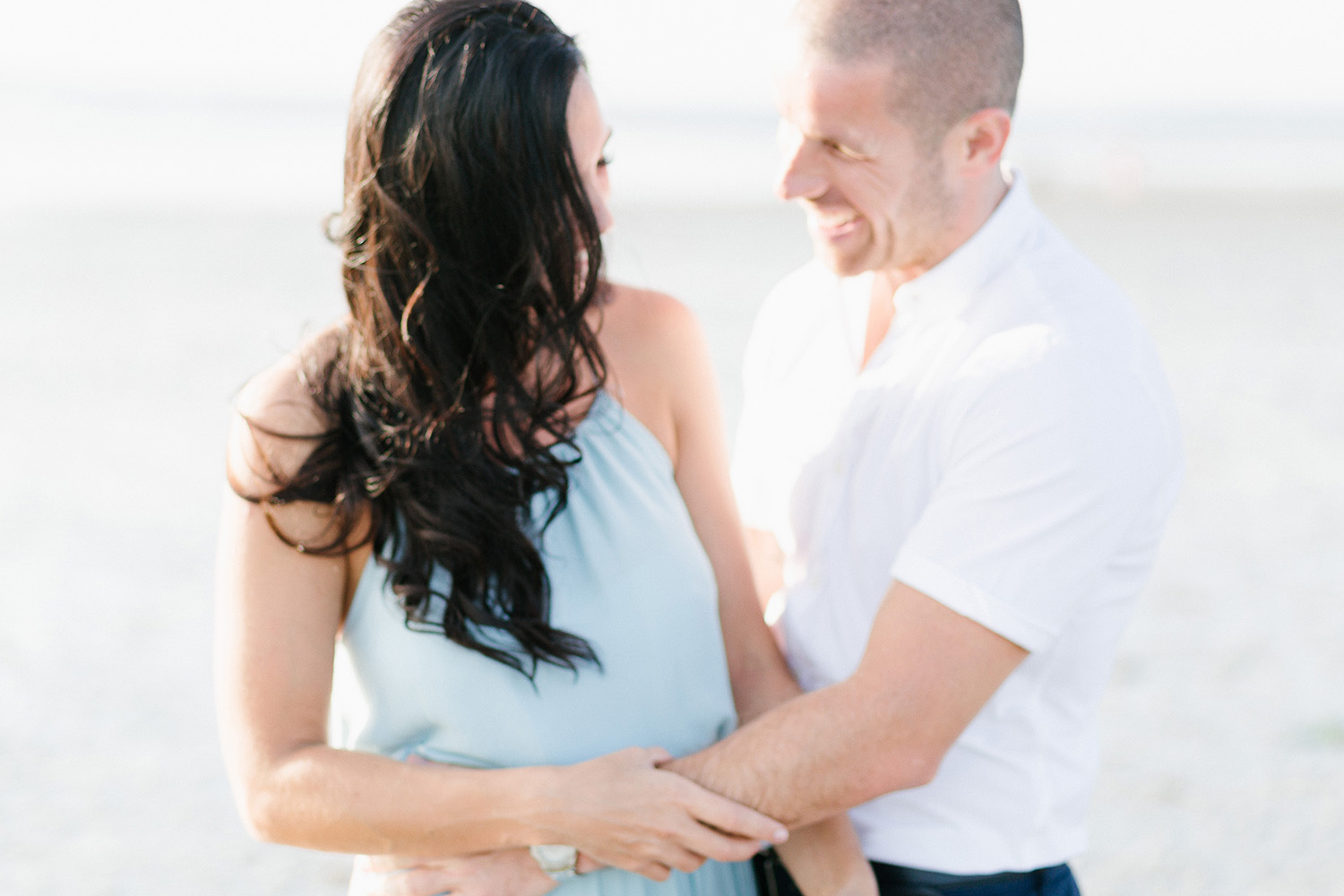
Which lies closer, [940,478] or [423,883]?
[423,883]

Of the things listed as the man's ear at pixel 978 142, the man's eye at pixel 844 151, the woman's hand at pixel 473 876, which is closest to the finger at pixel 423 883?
the woman's hand at pixel 473 876

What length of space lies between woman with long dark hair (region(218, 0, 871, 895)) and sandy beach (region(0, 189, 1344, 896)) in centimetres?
32

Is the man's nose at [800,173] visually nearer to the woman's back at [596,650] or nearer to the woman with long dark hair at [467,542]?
the woman with long dark hair at [467,542]

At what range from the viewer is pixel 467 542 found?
5.89 feet

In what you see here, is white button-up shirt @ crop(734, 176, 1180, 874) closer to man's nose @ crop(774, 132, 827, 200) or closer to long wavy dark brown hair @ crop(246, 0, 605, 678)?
man's nose @ crop(774, 132, 827, 200)

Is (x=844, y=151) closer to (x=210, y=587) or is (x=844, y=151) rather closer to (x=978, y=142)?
(x=978, y=142)

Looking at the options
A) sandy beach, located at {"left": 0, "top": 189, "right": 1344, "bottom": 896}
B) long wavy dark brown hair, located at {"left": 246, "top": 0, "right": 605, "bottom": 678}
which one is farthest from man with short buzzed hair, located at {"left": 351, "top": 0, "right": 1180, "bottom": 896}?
sandy beach, located at {"left": 0, "top": 189, "right": 1344, "bottom": 896}

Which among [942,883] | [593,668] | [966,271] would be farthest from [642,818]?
[966,271]

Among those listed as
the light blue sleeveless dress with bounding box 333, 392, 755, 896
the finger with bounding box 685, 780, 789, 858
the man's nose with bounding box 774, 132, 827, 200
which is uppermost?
the man's nose with bounding box 774, 132, 827, 200

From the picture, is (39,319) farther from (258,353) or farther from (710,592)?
(710,592)

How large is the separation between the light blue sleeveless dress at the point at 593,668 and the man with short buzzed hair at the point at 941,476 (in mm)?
135

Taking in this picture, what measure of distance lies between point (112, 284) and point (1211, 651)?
8.75 m

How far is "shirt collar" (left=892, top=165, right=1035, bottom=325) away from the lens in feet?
6.66

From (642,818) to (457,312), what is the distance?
0.76 meters
